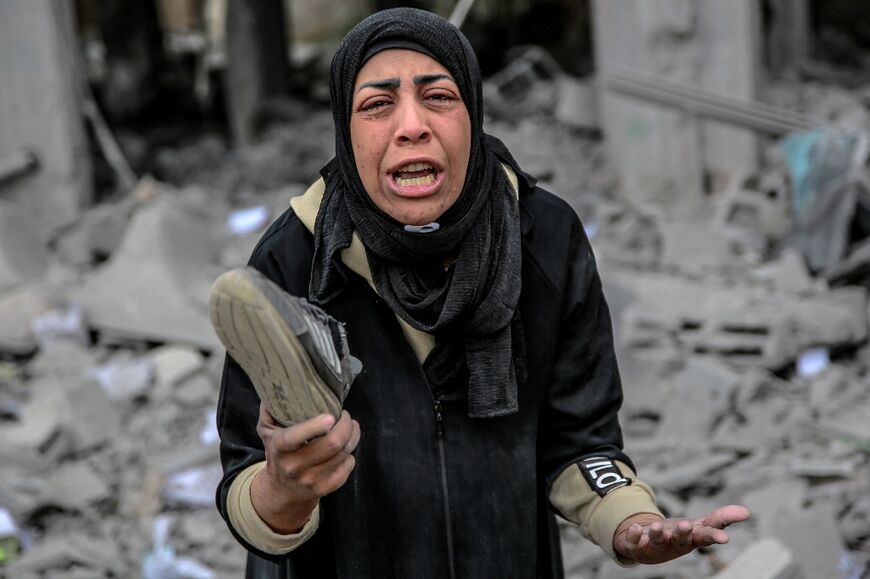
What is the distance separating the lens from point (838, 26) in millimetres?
12070

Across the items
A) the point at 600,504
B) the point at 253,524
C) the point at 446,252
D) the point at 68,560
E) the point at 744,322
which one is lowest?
the point at 68,560

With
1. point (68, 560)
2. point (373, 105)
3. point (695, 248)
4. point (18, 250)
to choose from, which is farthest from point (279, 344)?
point (18, 250)

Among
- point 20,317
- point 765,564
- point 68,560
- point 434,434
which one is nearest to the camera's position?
point 434,434

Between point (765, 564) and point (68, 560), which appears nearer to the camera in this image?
point (765, 564)

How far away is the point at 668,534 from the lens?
2.08m

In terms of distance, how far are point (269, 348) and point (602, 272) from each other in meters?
4.95

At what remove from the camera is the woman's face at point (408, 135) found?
7.07 feet

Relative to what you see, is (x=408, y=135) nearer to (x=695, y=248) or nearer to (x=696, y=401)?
(x=696, y=401)

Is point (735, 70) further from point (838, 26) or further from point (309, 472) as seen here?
point (309, 472)

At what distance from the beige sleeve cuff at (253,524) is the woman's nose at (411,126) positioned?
0.63m

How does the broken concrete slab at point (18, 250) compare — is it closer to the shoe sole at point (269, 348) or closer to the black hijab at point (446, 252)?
the black hijab at point (446, 252)

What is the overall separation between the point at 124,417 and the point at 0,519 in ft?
3.46

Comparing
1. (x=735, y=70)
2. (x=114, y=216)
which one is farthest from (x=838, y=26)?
(x=114, y=216)

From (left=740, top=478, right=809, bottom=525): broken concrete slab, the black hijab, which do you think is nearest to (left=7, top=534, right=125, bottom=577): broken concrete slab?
(left=740, top=478, right=809, bottom=525): broken concrete slab
